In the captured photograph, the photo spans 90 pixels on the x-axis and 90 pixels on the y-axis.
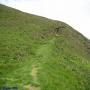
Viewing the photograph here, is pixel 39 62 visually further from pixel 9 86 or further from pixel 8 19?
pixel 8 19

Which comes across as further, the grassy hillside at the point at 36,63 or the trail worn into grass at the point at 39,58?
the grassy hillside at the point at 36,63

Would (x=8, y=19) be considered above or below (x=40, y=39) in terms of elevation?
above

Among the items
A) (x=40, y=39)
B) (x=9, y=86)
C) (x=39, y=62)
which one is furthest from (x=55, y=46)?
(x=9, y=86)

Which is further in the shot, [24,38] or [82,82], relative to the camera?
[24,38]

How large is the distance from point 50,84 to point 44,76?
7.72 ft

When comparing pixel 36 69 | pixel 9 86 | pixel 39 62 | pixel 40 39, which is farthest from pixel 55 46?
pixel 9 86

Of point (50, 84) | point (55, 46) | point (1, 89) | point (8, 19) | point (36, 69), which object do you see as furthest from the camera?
point (8, 19)

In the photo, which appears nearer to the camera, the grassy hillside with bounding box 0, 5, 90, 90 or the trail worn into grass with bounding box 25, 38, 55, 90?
the trail worn into grass with bounding box 25, 38, 55, 90

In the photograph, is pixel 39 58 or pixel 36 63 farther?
pixel 39 58

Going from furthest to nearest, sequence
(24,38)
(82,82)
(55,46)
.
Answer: (24,38) < (55,46) < (82,82)

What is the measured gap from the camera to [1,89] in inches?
1512

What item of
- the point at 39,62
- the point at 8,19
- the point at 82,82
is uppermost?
the point at 8,19

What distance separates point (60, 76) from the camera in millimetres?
47000

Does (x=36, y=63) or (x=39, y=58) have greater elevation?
(x=39, y=58)
